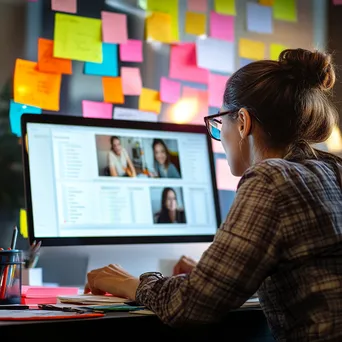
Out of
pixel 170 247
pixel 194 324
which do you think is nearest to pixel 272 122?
pixel 194 324

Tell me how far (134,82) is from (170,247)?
54 cm

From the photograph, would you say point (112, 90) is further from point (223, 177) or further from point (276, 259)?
point (276, 259)

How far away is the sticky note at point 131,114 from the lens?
222 cm

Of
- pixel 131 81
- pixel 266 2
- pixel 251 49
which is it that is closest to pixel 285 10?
pixel 266 2

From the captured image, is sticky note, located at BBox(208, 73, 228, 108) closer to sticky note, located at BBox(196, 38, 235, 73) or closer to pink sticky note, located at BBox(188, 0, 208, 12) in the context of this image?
sticky note, located at BBox(196, 38, 235, 73)

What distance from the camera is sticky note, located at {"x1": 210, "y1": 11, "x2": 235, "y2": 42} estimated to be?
2.41 metres

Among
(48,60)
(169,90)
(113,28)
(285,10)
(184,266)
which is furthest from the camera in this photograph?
(285,10)

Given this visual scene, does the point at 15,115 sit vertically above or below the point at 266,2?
below

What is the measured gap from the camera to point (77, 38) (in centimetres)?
215

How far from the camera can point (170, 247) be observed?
2203 mm

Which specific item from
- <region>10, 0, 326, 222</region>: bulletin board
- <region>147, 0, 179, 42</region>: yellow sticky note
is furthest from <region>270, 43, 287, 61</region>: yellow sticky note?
<region>147, 0, 179, 42</region>: yellow sticky note

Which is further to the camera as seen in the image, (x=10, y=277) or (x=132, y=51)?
(x=132, y=51)

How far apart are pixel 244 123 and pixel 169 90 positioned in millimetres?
974

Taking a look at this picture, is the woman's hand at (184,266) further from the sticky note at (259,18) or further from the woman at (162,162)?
the sticky note at (259,18)
